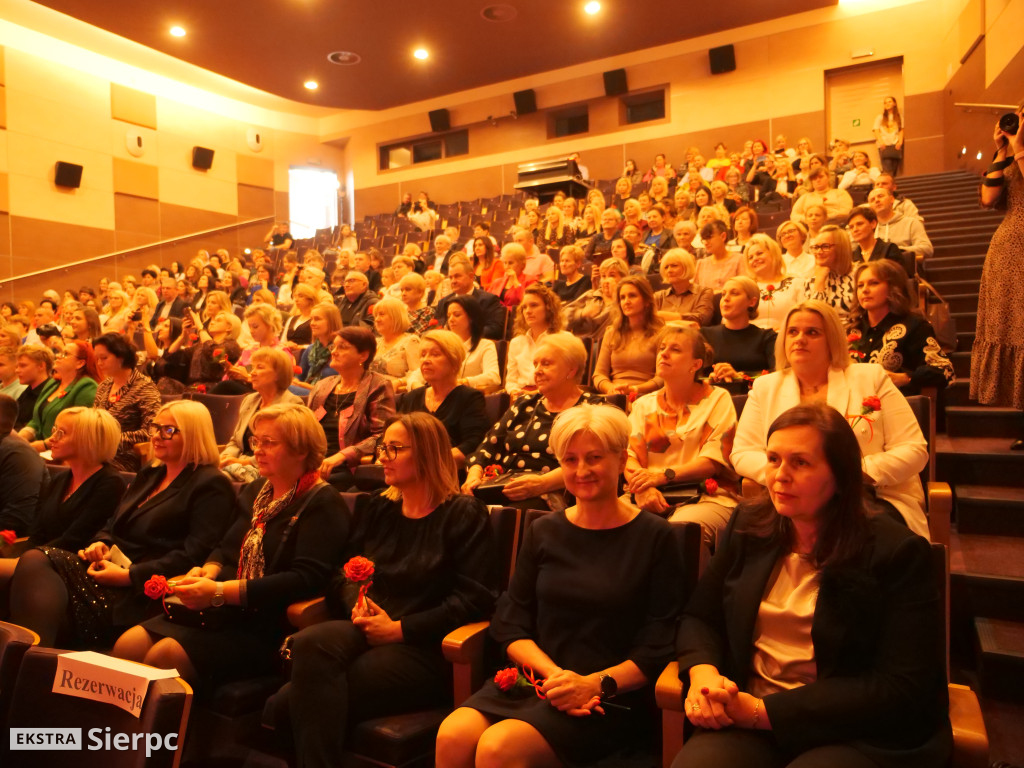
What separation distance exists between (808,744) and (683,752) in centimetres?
21

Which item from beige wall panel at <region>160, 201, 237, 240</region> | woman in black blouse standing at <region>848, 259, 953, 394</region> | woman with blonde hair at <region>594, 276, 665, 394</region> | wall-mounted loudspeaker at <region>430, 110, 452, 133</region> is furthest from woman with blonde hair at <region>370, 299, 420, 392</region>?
wall-mounted loudspeaker at <region>430, 110, 452, 133</region>

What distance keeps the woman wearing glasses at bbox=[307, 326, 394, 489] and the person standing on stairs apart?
2.16 metres

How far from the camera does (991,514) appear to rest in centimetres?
249

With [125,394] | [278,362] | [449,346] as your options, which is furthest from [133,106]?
[449,346]

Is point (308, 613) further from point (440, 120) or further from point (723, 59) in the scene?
point (440, 120)

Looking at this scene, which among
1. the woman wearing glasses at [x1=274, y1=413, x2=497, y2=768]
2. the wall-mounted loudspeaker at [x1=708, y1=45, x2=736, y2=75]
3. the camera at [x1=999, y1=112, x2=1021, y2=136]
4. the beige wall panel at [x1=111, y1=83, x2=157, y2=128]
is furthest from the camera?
the beige wall panel at [x1=111, y1=83, x2=157, y2=128]

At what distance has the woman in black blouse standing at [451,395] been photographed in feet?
9.66

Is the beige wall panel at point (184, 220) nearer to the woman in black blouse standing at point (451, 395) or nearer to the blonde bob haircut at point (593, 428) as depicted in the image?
the woman in black blouse standing at point (451, 395)

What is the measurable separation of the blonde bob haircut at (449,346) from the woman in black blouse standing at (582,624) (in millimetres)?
1300

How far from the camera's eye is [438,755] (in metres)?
1.49

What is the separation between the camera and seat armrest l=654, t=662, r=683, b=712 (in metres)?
1.37

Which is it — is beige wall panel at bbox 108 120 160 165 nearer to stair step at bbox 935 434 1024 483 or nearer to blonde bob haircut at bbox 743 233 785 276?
blonde bob haircut at bbox 743 233 785 276

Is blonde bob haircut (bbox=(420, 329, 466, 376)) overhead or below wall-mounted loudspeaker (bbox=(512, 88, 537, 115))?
below

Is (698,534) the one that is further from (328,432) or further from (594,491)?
(328,432)
